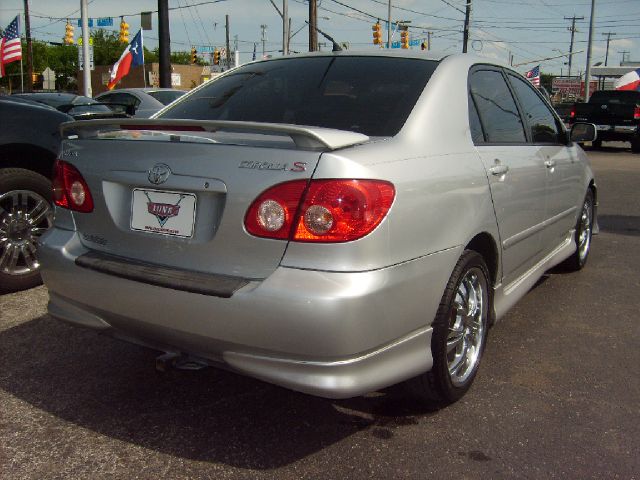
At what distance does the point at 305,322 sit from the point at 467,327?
1.17 m

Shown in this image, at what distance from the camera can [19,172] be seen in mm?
4570

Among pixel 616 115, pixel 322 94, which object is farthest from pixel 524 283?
pixel 616 115

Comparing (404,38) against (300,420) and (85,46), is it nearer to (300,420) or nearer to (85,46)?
(85,46)

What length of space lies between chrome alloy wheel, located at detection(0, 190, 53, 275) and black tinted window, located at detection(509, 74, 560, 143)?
10.6ft

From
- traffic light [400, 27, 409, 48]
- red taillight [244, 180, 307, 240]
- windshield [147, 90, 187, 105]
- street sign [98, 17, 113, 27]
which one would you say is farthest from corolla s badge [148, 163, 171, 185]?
traffic light [400, 27, 409, 48]

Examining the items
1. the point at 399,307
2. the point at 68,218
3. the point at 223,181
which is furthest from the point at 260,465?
the point at 68,218

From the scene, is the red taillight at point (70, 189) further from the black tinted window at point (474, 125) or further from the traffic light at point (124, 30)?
the traffic light at point (124, 30)

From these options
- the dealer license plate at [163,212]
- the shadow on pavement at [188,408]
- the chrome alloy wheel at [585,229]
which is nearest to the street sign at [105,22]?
the chrome alloy wheel at [585,229]

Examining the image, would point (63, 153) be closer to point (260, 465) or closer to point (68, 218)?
point (68, 218)

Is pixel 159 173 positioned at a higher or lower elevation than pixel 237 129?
lower

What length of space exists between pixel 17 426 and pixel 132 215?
1.05 m

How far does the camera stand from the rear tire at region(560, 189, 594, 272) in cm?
535

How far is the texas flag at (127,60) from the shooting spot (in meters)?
18.6

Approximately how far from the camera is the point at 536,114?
4.27 m
